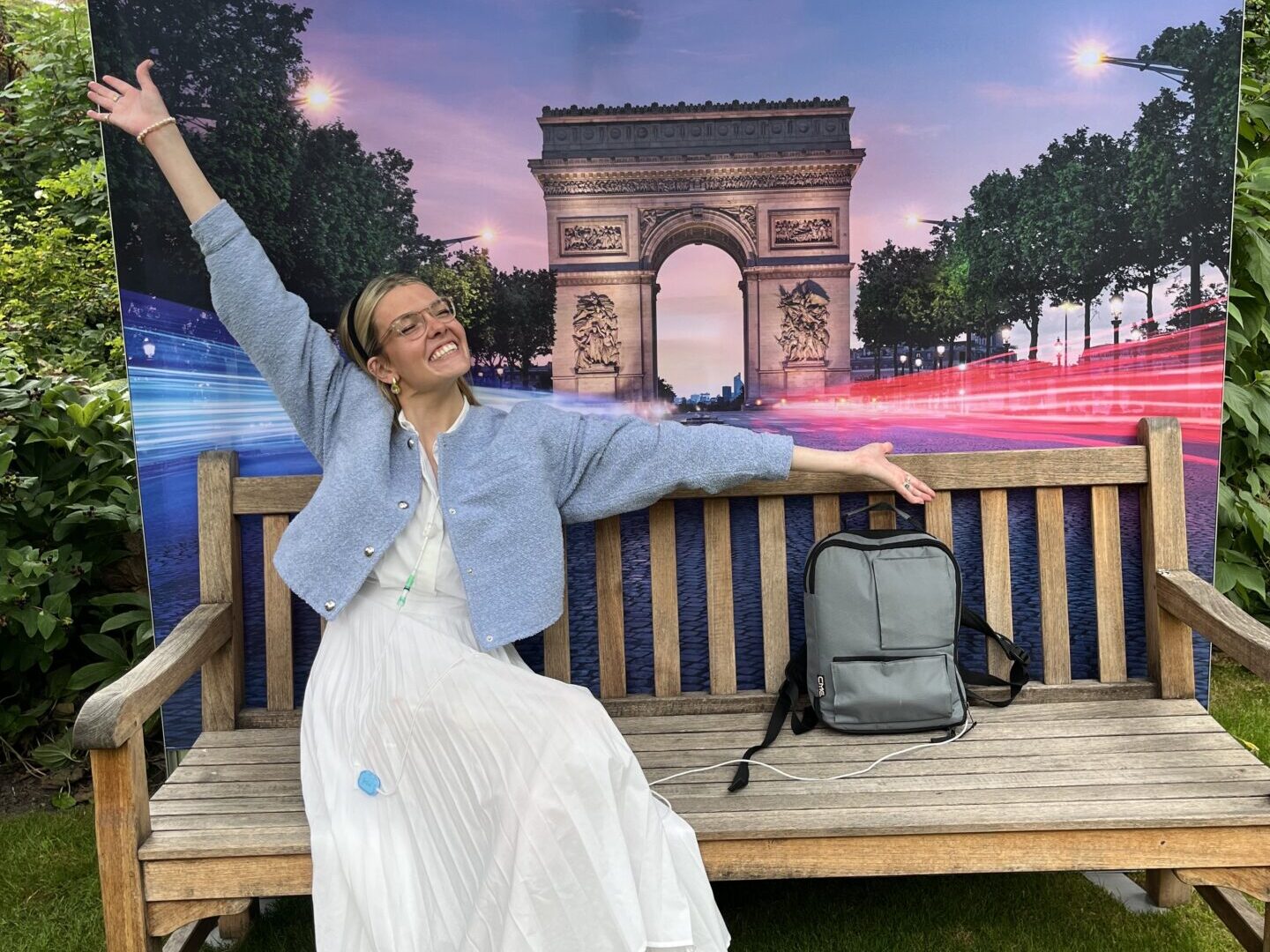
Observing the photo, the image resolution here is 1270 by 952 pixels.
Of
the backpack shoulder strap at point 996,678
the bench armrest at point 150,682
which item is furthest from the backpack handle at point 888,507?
the bench armrest at point 150,682

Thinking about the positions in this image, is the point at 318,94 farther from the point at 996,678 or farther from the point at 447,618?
the point at 996,678

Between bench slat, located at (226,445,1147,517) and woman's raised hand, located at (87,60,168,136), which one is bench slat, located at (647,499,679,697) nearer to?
bench slat, located at (226,445,1147,517)

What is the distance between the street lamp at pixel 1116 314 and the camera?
284cm

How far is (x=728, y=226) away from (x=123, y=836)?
1996 millimetres

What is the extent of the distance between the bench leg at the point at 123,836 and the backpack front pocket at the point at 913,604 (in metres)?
1.67

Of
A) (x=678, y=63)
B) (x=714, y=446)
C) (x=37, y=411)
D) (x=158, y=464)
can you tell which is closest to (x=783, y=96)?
(x=678, y=63)

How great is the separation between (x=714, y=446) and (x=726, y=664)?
2.15 feet

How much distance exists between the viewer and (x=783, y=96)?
107 inches

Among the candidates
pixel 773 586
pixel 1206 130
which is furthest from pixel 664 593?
pixel 1206 130

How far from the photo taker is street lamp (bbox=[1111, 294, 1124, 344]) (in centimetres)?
284

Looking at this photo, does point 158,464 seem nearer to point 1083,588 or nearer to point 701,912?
point 701,912

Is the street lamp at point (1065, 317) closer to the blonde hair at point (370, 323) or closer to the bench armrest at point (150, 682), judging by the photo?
the blonde hair at point (370, 323)

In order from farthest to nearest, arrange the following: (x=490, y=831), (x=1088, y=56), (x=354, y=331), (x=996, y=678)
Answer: (x=996, y=678), (x=1088, y=56), (x=354, y=331), (x=490, y=831)

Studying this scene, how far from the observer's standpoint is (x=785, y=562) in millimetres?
2857
